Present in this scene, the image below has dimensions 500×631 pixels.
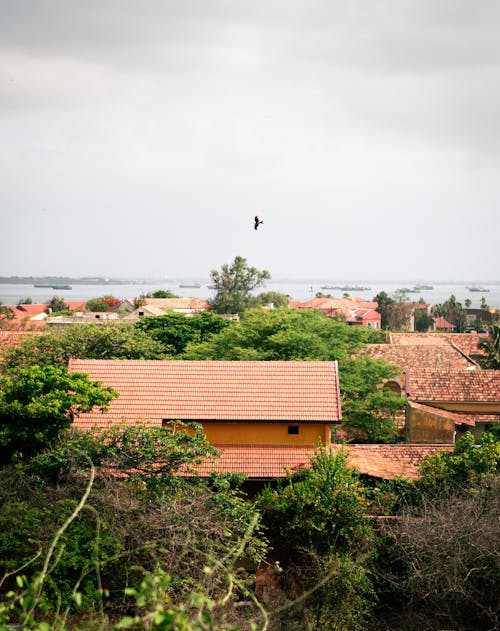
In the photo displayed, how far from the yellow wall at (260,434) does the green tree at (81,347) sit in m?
11.2

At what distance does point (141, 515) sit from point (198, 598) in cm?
946

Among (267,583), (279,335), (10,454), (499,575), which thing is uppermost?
(279,335)

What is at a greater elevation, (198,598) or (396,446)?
(198,598)

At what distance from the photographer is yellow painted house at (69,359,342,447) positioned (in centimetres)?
2100

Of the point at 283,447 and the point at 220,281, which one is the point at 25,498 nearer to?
the point at 283,447

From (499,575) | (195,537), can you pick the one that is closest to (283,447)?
(195,537)

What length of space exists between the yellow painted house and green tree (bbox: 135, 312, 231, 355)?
16.4m

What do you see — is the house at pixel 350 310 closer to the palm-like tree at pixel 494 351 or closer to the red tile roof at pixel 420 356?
the red tile roof at pixel 420 356

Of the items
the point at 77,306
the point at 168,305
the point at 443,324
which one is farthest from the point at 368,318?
the point at 77,306

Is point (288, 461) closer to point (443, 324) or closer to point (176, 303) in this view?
point (176, 303)

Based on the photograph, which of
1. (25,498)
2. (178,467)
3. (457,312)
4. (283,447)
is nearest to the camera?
(25,498)

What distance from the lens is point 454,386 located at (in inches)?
1280

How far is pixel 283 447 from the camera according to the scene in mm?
21000

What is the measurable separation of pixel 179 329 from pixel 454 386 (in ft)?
54.7
